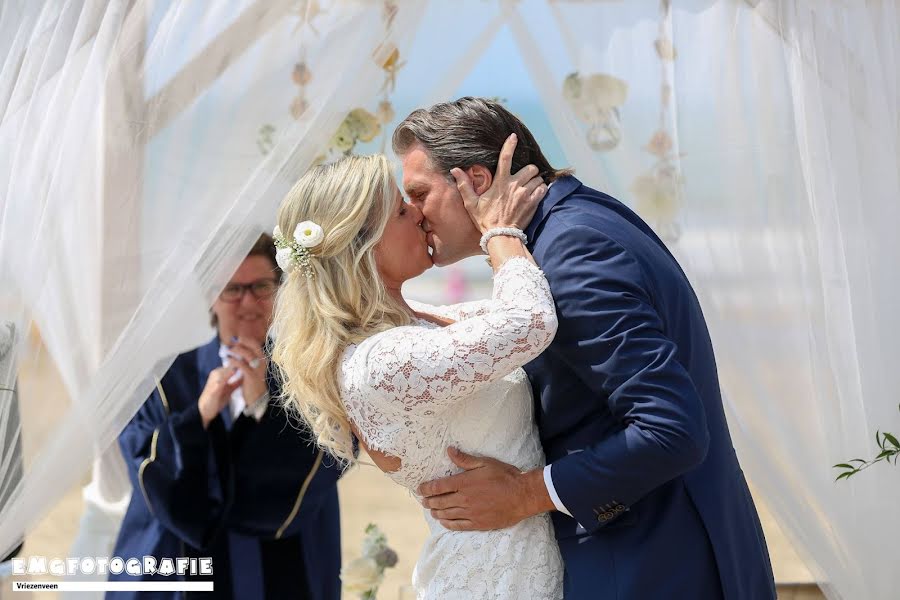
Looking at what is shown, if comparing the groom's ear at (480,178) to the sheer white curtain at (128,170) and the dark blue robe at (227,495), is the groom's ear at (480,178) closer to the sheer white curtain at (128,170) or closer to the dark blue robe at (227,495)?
the sheer white curtain at (128,170)

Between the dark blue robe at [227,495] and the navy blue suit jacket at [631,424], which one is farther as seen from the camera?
the dark blue robe at [227,495]

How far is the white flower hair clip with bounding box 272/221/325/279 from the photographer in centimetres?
201

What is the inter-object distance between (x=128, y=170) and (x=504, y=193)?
110 cm

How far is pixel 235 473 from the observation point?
10.2 feet

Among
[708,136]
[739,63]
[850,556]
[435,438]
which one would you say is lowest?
[850,556]

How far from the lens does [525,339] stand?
5.88 feet

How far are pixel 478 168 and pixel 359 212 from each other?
0.26 metres

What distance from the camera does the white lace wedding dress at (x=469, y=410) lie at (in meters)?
1.81

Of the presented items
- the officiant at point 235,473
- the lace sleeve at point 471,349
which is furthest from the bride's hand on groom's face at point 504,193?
the officiant at point 235,473

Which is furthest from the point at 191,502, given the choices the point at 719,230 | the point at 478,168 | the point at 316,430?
the point at 719,230

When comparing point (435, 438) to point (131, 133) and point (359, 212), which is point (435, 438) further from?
point (131, 133)

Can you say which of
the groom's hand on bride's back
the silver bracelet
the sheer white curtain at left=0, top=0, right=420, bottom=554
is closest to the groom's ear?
the silver bracelet

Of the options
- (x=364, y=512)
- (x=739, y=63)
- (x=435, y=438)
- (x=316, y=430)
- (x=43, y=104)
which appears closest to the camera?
(x=435, y=438)

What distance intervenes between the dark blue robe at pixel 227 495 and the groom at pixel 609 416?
116 centimetres
